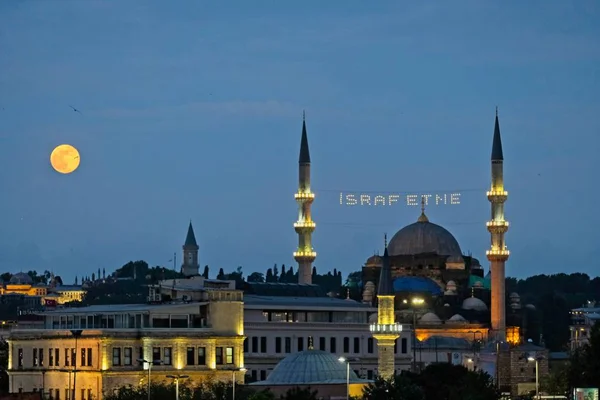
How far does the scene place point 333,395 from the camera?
90250 mm

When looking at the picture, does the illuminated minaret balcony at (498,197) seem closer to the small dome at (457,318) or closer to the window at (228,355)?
the small dome at (457,318)

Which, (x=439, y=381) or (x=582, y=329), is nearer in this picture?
(x=439, y=381)

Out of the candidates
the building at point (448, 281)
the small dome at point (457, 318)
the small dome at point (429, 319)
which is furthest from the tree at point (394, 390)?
the small dome at point (457, 318)

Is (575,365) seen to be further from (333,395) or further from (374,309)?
(374,309)

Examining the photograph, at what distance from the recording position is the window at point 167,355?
9831 cm

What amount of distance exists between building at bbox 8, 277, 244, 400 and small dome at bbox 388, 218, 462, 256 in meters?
52.0

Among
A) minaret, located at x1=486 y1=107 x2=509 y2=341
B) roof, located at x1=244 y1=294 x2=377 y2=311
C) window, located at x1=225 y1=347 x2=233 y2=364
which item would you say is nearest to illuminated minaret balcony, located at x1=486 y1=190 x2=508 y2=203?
minaret, located at x1=486 y1=107 x2=509 y2=341

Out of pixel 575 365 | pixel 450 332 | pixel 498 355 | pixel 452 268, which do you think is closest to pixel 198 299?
pixel 575 365

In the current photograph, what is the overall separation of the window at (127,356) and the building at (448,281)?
132ft

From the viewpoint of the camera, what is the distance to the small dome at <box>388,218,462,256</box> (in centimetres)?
15550

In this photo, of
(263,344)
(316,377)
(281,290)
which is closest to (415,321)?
(281,290)

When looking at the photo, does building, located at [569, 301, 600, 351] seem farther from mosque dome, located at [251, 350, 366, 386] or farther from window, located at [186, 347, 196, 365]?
mosque dome, located at [251, 350, 366, 386]

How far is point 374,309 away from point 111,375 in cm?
2910

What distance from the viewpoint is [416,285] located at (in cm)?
14950
